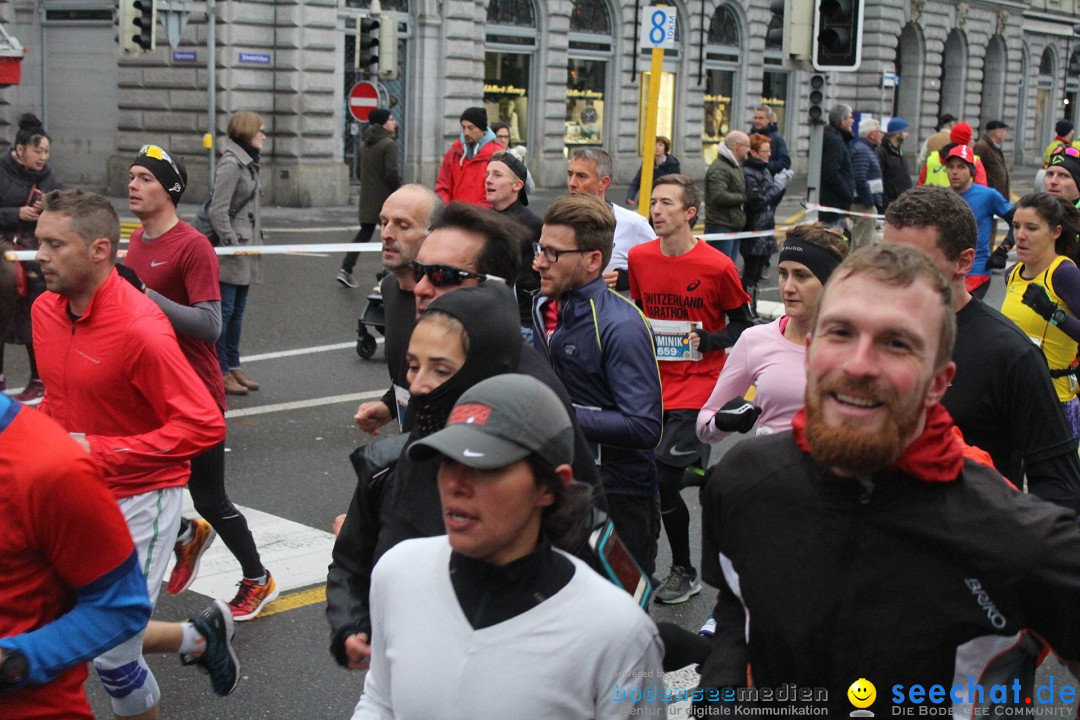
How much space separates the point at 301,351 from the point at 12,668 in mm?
9122

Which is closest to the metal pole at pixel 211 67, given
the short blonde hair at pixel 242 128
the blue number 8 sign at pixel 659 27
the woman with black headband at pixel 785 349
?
the blue number 8 sign at pixel 659 27

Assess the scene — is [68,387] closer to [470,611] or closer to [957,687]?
[470,611]

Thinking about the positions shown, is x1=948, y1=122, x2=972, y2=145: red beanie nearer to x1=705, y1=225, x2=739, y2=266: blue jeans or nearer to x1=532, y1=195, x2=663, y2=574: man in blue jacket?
x1=705, y1=225, x2=739, y2=266: blue jeans

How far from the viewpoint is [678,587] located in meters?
6.34

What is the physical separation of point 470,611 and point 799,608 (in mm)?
603

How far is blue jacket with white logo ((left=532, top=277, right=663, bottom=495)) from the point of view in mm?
4871

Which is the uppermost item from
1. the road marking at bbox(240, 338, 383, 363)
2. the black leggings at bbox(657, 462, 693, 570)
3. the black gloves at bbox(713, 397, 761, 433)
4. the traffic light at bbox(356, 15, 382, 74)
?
the traffic light at bbox(356, 15, 382, 74)

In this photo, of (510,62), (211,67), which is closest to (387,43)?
(211,67)

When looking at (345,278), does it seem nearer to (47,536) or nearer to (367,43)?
(367,43)

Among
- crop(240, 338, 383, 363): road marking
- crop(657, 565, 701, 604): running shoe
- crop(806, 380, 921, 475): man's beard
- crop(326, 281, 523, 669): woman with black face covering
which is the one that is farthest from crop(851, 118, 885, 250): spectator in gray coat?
crop(806, 380, 921, 475): man's beard

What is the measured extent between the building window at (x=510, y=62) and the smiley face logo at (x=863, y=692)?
29074 mm

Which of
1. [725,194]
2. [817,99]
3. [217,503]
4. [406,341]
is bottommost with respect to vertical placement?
[217,503]

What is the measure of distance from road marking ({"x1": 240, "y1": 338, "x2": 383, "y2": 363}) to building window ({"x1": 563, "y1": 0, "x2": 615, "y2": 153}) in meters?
21.6

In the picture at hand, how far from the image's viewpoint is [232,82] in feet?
83.4
